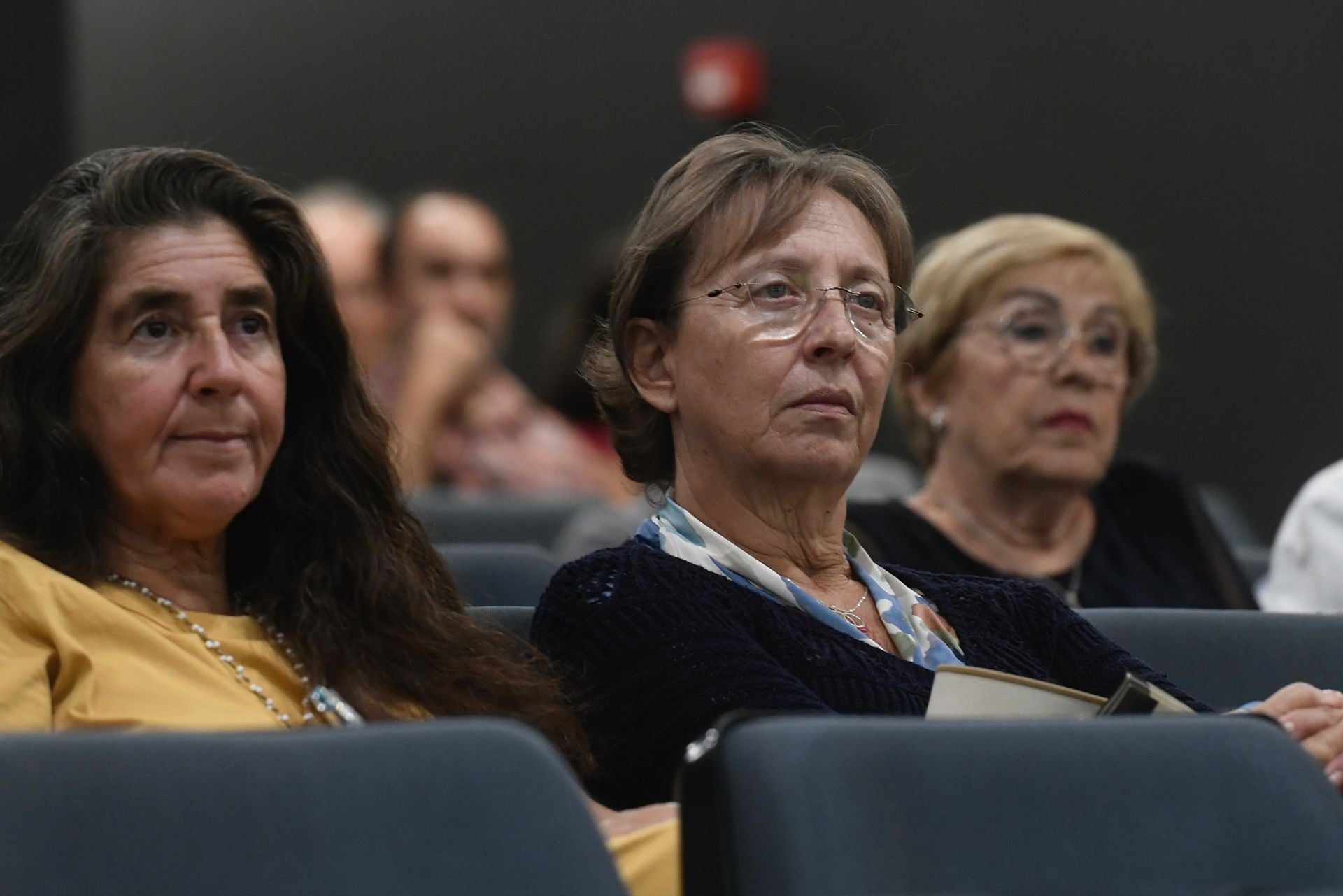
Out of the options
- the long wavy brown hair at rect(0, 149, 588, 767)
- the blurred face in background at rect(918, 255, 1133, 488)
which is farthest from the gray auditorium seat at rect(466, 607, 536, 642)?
the blurred face in background at rect(918, 255, 1133, 488)

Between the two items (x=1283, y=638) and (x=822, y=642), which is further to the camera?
(x=1283, y=638)

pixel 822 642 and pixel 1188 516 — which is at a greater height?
pixel 822 642

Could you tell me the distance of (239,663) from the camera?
2.01 m

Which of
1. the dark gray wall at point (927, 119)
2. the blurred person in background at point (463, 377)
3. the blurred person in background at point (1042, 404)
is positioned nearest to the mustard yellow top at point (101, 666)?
the blurred person in background at point (1042, 404)

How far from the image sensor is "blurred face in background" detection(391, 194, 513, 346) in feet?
17.2

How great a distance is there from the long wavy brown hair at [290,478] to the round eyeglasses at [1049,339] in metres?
1.40

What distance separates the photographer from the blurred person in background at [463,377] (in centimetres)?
490

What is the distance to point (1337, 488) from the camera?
10.9ft

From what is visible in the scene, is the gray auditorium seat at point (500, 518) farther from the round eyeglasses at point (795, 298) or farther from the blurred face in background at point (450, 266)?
the round eyeglasses at point (795, 298)

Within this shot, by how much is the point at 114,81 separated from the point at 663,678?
5163mm

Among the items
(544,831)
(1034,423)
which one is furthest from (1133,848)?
(1034,423)

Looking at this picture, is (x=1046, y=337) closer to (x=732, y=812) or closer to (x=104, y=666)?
(x=104, y=666)

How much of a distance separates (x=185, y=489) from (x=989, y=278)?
174 cm

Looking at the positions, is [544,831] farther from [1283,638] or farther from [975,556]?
[975,556]
